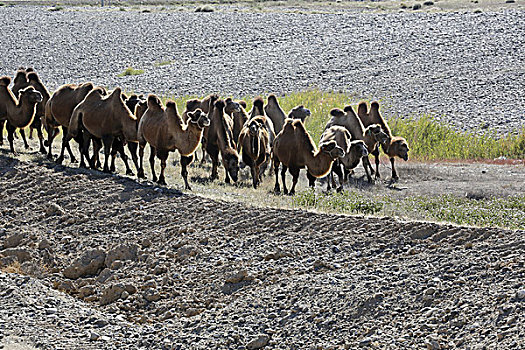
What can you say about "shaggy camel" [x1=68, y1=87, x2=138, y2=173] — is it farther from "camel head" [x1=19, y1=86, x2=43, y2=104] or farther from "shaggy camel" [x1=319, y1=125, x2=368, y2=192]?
"shaggy camel" [x1=319, y1=125, x2=368, y2=192]

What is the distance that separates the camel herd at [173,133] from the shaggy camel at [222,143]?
0.08 ft

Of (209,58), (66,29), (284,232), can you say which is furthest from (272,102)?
(66,29)

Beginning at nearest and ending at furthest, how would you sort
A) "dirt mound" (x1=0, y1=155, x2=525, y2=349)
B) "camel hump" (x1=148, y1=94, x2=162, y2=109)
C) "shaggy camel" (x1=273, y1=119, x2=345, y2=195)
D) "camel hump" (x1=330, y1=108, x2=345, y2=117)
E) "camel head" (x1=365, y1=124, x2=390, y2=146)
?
"dirt mound" (x1=0, y1=155, x2=525, y2=349), "camel hump" (x1=148, y1=94, x2=162, y2=109), "shaggy camel" (x1=273, y1=119, x2=345, y2=195), "camel head" (x1=365, y1=124, x2=390, y2=146), "camel hump" (x1=330, y1=108, x2=345, y2=117)

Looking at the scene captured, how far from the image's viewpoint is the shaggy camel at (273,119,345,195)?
706 inches

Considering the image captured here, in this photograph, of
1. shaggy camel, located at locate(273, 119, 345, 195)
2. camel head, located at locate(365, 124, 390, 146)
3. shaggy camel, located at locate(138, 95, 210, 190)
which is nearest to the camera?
shaggy camel, located at locate(138, 95, 210, 190)

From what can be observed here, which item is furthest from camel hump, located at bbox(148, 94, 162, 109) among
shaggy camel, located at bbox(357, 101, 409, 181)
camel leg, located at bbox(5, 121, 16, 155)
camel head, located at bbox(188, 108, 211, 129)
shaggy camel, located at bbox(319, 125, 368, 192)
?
shaggy camel, located at bbox(357, 101, 409, 181)

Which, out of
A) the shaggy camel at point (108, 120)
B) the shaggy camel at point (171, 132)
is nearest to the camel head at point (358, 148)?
the shaggy camel at point (171, 132)

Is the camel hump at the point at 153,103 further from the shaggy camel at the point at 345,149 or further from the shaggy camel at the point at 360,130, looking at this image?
the shaggy camel at the point at 360,130

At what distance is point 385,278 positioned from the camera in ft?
35.1

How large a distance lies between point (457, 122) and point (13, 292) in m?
22.0

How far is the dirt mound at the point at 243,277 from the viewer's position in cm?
973

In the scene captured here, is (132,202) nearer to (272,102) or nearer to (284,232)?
(284,232)

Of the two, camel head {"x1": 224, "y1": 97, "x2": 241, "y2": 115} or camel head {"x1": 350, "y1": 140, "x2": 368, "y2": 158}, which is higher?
camel head {"x1": 224, "y1": 97, "x2": 241, "y2": 115}

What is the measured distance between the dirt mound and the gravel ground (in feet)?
61.2
